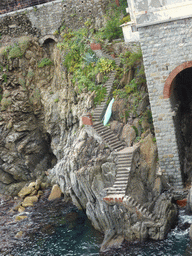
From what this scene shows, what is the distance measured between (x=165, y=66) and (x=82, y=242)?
376 inches

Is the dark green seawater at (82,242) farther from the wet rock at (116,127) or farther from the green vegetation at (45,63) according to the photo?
the green vegetation at (45,63)

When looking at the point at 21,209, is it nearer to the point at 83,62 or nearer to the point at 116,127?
the point at 116,127

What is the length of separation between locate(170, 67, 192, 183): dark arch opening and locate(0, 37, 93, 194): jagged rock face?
9.90 metres

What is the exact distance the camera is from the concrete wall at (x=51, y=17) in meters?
24.8

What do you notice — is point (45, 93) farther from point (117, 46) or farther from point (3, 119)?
point (117, 46)

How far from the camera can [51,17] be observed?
25.9 metres

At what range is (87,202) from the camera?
17984mm

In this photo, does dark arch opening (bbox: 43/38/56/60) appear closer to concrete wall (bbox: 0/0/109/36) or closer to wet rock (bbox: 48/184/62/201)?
concrete wall (bbox: 0/0/109/36)

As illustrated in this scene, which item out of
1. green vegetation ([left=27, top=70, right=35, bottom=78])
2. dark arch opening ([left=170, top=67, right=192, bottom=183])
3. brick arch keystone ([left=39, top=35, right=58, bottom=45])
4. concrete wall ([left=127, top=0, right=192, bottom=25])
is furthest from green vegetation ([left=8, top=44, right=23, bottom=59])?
dark arch opening ([left=170, top=67, right=192, bottom=183])

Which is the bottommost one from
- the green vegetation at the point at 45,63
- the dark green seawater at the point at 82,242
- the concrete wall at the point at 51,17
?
the dark green seawater at the point at 82,242

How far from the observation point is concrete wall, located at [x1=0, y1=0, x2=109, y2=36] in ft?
81.5

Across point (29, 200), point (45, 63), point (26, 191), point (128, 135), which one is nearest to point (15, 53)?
point (45, 63)

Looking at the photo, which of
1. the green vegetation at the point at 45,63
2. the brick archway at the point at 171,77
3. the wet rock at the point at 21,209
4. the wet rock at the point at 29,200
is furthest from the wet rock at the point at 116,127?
the green vegetation at the point at 45,63

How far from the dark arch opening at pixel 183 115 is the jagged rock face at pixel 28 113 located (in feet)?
32.5
